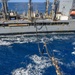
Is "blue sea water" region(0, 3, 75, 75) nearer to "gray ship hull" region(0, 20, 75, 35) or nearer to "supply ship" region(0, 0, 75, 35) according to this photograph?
"gray ship hull" region(0, 20, 75, 35)

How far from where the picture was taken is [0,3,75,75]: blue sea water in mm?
31484

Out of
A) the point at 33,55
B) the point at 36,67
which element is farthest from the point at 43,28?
the point at 36,67

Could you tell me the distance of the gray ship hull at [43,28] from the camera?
53969mm

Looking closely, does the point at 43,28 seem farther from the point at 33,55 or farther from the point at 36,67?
the point at 36,67

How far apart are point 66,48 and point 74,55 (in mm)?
5097

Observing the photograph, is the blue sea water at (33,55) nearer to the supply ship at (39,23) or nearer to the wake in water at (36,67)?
the wake in water at (36,67)

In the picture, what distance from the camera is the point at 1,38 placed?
Result: 2042 inches

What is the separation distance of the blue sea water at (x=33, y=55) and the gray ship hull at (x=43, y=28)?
216cm

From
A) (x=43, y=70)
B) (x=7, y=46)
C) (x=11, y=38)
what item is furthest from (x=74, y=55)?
(x=11, y=38)

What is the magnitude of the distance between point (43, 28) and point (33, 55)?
62.5 feet

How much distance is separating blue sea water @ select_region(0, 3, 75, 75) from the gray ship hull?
85.2 inches

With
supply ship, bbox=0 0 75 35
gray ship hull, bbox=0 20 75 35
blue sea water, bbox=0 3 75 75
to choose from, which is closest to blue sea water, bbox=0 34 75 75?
blue sea water, bbox=0 3 75 75

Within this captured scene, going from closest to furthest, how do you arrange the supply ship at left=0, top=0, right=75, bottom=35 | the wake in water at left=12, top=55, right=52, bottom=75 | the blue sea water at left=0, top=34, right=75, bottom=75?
the wake in water at left=12, top=55, right=52, bottom=75, the blue sea water at left=0, top=34, right=75, bottom=75, the supply ship at left=0, top=0, right=75, bottom=35

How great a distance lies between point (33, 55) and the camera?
125 ft
